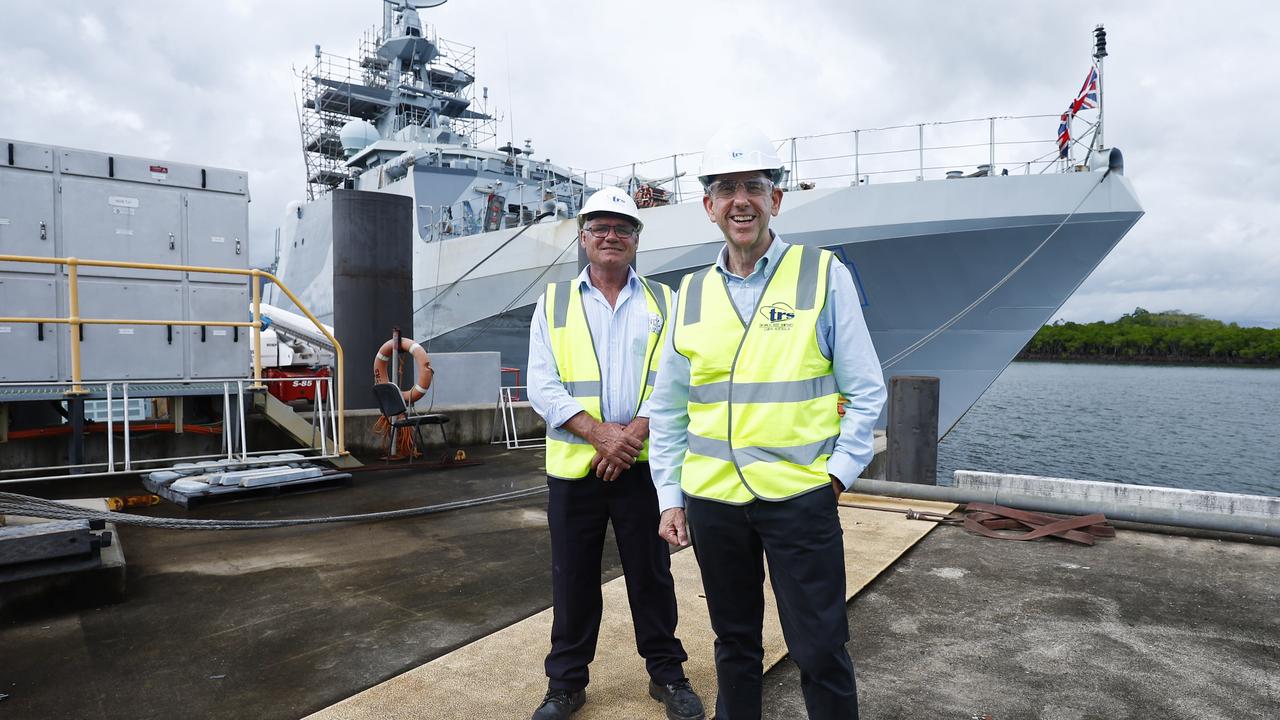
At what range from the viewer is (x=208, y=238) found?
6789 mm

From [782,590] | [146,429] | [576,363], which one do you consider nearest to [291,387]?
[146,429]

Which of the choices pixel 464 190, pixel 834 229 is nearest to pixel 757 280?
pixel 834 229

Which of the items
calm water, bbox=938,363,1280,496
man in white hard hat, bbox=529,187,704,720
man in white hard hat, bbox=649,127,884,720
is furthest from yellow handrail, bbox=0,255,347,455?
calm water, bbox=938,363,1280,496

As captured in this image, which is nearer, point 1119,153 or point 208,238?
point 208,238

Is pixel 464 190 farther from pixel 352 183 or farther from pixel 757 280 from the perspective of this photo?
pixel 757 280

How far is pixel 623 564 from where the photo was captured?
2.40 metres

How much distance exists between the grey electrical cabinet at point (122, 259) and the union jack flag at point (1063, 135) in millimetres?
10448

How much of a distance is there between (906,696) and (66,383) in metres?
6.57

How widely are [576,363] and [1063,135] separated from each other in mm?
10507

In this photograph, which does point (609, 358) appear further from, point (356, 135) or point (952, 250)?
point (356, 135)

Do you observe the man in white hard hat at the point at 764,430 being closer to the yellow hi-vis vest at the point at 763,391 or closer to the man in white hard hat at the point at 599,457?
the yellow hi-vis vest at the point at 763,391

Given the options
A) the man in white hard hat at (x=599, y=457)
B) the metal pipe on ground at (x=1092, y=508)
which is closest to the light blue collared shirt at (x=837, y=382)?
the man in white hard hat at (x=599, y=457)

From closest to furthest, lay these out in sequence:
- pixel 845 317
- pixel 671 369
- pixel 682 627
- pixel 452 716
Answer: pixel 845 317, pixel 671 369, pixel 452 716, pixel 682 627

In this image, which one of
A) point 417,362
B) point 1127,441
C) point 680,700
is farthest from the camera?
point 1127,441
